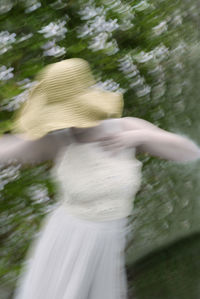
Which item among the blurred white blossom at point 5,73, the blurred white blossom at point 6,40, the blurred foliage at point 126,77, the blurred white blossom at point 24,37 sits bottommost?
the blurred foliage at point 126,77

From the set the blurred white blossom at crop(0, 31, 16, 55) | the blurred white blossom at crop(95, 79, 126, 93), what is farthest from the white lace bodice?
the blurred white blossom at crop(95, 79, 126, 93)

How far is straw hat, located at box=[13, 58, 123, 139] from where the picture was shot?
5.64 feet

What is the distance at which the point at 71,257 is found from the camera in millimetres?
1895

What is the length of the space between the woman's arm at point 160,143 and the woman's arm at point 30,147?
0.25m

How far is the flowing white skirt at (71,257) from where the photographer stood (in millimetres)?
1874

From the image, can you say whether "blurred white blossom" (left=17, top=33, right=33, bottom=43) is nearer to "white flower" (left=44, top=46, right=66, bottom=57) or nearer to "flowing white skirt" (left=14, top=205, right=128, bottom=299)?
"white flower" (left=44, top=46, right=66, bottom=57)

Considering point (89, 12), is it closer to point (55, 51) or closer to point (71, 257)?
point (55, 51)

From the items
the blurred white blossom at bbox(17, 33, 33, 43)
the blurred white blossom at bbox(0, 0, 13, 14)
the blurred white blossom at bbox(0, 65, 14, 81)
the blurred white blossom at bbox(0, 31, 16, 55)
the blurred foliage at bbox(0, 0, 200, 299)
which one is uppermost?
the blurred white blossom at bbox(0, 0, 13, 14)

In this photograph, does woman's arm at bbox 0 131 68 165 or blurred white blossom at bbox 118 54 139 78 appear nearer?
woman's arm at bbox 0 131 68 165

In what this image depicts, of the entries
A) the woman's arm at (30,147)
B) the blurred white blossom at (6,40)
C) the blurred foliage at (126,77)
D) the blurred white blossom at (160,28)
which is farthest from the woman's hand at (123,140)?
the blurred white blossom at (160,28)

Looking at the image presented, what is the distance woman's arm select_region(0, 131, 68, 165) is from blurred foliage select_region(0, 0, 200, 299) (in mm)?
512

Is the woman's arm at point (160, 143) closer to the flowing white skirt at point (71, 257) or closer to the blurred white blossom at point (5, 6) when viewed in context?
the flowing white skirt at point (71, 257)

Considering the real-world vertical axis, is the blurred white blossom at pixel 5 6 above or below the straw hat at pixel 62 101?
above

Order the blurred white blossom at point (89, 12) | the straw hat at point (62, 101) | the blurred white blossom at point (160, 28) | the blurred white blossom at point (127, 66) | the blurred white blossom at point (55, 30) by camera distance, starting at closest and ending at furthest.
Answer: the straw hat at point (62, 101), the blurred white blossom at point (55, 30), the blurred white blossom at point (89, 12), the blurred white blossom at point (127, 66), the blurred white blossom at point (160, 28)
